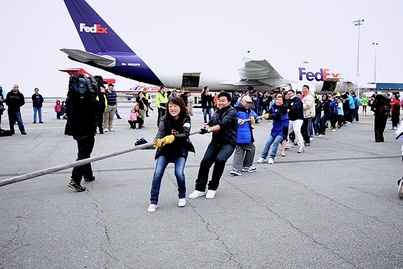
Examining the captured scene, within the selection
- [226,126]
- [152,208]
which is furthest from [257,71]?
[152,208]

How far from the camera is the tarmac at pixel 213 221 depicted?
3.43 meters

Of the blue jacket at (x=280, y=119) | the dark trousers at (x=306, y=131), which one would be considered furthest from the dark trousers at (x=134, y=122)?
the blue jacket at (x=280, y=119)

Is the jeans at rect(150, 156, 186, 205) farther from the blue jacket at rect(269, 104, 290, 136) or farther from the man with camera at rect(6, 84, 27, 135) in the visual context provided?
the man with camera at rect(6, 84, 27, 135)

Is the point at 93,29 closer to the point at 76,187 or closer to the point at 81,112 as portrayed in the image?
the point at 81,112

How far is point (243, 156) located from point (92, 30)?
18.4 m

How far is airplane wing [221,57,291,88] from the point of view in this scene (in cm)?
2407

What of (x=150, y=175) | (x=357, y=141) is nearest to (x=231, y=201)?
(x=150, y=175)

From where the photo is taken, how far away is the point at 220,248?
12.0ft

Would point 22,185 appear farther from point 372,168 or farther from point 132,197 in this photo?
point 372,168

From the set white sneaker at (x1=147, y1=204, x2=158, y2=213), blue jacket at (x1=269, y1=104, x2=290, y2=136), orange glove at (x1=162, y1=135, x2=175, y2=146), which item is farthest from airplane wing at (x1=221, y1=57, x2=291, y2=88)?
white sneaker at (x1=147, y1=204, x2=158, y2=213)

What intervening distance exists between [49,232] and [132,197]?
1602mm

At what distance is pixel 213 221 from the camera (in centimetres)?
450

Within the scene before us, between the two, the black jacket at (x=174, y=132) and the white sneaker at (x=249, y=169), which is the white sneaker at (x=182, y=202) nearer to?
the black jacket at (x=174, y=132)

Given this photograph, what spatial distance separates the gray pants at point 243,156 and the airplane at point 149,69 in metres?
13.4
